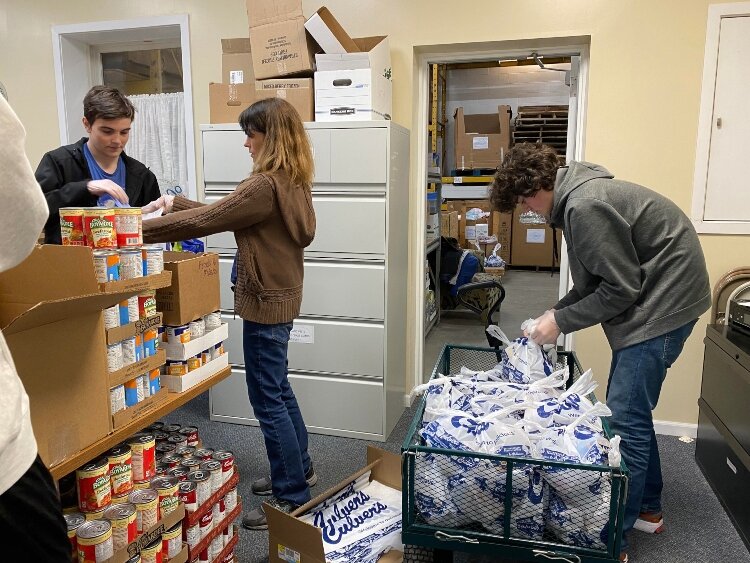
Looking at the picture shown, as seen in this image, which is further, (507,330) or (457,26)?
(507,330)

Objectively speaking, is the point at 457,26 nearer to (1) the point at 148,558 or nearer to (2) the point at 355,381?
(2) the point at 355,381

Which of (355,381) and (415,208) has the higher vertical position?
(415,208)

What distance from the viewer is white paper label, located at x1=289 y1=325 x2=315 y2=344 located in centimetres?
304

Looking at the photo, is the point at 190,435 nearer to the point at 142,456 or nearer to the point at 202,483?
the point at 202,483

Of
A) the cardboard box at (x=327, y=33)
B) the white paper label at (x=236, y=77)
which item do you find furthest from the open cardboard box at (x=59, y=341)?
the white paper label at (x=236, y=77)

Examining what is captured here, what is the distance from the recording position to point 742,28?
272cm

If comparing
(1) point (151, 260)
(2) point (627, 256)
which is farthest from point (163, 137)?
(2) point (627, 256)

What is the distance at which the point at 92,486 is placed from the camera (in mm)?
1378

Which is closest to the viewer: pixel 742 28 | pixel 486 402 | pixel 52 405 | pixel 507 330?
pixel 52 405

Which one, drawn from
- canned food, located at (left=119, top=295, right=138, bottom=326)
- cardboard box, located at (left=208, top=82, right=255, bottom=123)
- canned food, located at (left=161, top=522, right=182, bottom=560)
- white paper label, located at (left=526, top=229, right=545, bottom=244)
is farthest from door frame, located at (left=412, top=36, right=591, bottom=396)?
white paper label, located at (left=526, top=229, right=545, bottom=244)

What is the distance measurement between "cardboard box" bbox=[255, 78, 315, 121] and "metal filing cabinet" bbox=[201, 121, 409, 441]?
13 centimetres

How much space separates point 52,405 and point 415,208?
7.93 ft

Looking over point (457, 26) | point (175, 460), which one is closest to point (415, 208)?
point (457, 26)

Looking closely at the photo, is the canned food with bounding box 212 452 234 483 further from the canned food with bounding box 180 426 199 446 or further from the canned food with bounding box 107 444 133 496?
the canned food with bounding box 107 444 133 496
